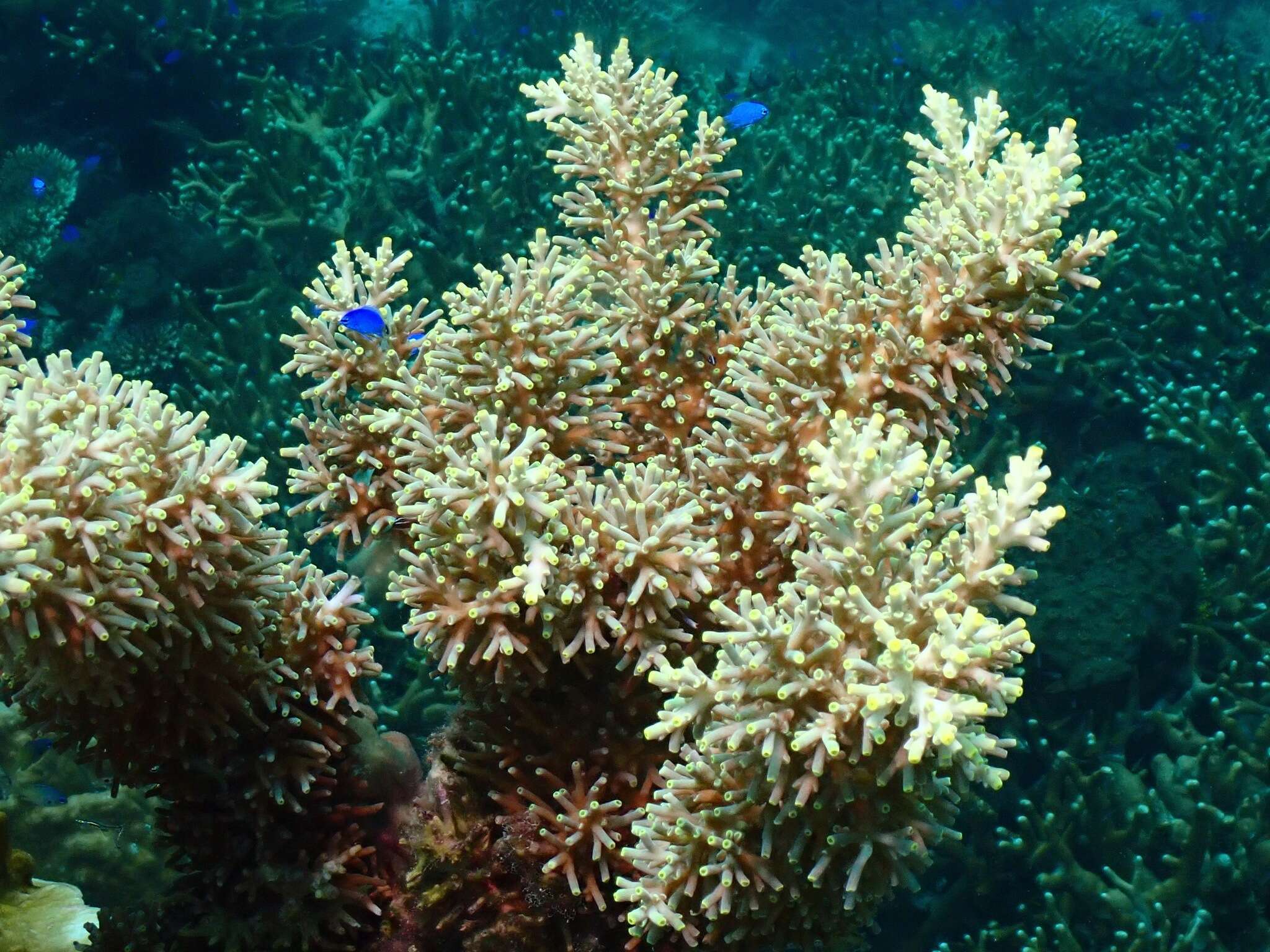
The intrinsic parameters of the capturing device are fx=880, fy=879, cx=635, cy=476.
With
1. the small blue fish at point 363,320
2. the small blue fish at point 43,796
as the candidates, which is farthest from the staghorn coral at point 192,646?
the small blue fish at point 43,796

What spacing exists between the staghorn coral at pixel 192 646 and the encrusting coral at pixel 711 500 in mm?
400

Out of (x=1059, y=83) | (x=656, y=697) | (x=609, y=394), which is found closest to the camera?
(x=656, y=697)

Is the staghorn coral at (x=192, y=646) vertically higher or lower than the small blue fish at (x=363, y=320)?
lower

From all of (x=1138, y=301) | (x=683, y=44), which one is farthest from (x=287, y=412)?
(x=683, y=44)

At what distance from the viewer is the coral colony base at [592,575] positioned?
2045 millimetres

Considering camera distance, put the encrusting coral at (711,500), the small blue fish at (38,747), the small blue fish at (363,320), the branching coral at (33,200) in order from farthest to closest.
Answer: the branching coral at (33,200) < the small blue fish at (38,747) < the small blue fish at (363,320) < the encrusting coral at (711,500)

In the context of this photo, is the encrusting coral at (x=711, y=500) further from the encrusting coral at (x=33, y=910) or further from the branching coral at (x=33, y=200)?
the branching coral at (x=33, y=200)

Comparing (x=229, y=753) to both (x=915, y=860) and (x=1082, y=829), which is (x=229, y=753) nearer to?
(x=915, y=860)

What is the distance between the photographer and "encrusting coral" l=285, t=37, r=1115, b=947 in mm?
2029

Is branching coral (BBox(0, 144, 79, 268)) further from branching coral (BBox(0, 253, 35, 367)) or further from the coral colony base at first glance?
the coral colony base

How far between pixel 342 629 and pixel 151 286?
277 inches

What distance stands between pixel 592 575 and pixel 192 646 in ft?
3.68

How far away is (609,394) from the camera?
9.49ft

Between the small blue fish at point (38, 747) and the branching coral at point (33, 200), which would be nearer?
the small blue fish at point (38, 747)
